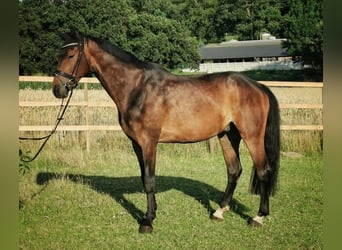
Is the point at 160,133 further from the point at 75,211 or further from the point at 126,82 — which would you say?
the point at 75,211

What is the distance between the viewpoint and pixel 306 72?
966cm

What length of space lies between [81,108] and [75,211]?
13.6 ft

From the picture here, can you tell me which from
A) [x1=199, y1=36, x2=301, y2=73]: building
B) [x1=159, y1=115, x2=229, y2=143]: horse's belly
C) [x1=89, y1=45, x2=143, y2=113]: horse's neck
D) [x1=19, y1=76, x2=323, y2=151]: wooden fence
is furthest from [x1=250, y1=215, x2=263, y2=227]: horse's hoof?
[x1=199, y1=36, x2=301, y2=73]: building

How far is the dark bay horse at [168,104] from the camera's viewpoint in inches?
144

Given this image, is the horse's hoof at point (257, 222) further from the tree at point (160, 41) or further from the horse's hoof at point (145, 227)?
the tree at point (160, 41)

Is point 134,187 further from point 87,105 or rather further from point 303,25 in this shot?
point 303,25

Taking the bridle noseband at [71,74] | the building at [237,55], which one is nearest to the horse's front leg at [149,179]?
the bridle noseband at [71,74]

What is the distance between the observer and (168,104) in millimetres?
3781

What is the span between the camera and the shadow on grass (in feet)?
15.4

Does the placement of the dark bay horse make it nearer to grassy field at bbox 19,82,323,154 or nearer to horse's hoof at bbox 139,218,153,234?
horse's hoof at bbox 139,218,153,234

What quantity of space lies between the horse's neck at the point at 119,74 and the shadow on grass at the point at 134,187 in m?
1.60

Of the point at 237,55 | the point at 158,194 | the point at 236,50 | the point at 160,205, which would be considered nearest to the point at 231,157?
the point at 160,205

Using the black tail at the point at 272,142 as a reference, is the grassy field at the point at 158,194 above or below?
below

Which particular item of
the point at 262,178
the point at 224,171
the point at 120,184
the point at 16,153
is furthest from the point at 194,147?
the point at 16,153
